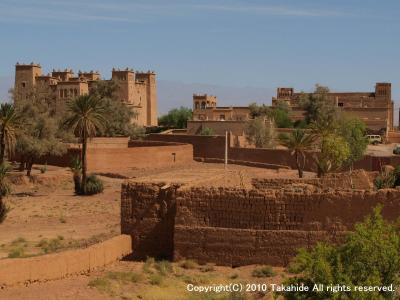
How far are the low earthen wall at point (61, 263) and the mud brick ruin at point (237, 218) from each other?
930 millimetres

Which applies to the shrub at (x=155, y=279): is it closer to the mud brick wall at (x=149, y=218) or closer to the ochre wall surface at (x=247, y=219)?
the ochre wall surface at (x=247, y=219)

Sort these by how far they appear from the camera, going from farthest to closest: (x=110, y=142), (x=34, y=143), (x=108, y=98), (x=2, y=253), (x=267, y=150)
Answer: (x=108, y=98), (x=110, y=142), (x=267, y=150), (x=34, y=143), (x=2, y=253)

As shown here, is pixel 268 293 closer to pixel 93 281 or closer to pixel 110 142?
pixel 93 281

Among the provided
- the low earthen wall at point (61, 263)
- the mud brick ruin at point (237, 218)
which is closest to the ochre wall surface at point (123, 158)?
the mud brick ruin at point (237, 218)

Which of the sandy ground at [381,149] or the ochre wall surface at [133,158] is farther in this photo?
the sandy ground at [381,149]


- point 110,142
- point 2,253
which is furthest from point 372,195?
point 110,142

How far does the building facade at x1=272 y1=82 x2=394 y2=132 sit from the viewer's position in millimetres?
73438

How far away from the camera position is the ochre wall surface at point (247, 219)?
18.5 meters

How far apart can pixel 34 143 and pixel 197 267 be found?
81.9 ft

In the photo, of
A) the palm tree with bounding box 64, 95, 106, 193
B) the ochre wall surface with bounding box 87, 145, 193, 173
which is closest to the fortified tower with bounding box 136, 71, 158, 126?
the ochre wall surface with bounding box 87, 145, 193, 173

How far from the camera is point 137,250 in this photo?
20.4 m

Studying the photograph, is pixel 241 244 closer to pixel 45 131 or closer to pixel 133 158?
pixel 45 131

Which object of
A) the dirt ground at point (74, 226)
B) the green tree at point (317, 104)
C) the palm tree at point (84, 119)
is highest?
the green tree at point (317, 104)

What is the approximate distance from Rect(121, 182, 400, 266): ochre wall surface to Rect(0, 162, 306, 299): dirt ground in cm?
74
